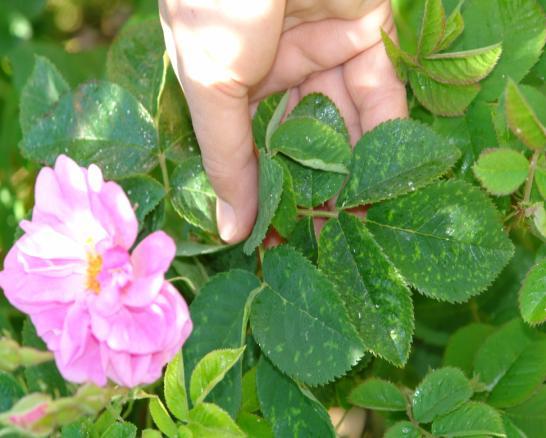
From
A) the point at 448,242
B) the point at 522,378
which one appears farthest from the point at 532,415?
the point at 448,242

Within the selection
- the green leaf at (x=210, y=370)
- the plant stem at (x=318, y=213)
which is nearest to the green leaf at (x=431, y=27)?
the plant stem at (x=318, y=213)

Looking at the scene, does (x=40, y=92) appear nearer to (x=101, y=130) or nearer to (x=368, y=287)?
(x=101, y=130)

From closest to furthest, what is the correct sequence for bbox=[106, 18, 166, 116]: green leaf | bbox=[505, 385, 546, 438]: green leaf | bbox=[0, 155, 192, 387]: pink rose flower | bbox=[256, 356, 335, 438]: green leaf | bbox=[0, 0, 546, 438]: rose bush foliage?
1. bbox=[0, 155, 192, 387]: pink rose flower
2. bbox=[0, 0, 546, 438]: rose bush foliage
3. bbox=[256, 356, 335, 438]: green leaf
4. bbox=[505, 385, 546, 438]: green leaf
5. bbox=[106, 18, 166, 116]: green leaf

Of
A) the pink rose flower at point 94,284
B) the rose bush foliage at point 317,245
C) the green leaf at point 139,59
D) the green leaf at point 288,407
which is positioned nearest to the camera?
the pink rose flower at point 94,284

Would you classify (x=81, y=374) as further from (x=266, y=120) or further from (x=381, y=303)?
(x=266, y=120)

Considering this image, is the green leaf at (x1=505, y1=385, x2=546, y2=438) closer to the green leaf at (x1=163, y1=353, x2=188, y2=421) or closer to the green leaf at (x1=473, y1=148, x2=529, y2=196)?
the green leaf at (x1=473, y1=148, x2=529, y2=196)

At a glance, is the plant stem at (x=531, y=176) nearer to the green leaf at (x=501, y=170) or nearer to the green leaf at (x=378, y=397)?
the green leaf at (x=501, y=170)

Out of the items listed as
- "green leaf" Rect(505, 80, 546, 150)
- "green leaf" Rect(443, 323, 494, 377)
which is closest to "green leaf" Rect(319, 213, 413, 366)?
"green leaf" Rect(505, 80, 546, 150)
